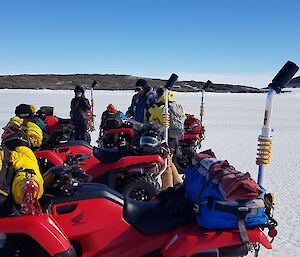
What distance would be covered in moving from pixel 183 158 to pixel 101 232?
5534mm

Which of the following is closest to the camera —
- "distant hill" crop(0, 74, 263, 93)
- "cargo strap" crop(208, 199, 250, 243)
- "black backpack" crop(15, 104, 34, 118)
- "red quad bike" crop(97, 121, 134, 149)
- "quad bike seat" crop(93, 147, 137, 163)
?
"cargo strap" crop(208, 199, 250, 243)

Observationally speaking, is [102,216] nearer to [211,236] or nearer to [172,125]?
[211,236]

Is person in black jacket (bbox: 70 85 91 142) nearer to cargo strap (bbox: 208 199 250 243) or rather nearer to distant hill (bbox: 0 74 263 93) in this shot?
cargo strap (bbox: 208 199 250 243)

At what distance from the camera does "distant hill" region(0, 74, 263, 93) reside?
200 ft

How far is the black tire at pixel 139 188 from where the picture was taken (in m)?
5.26

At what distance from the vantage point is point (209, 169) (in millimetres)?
3154

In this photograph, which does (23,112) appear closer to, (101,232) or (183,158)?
(183,158)

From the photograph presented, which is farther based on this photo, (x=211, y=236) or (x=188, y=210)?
(x=188, y=210)

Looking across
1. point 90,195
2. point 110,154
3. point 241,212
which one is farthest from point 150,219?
point 110,154

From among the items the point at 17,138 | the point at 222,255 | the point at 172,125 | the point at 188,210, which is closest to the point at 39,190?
the point at 17,138

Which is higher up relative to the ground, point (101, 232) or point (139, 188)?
point (101, 232)

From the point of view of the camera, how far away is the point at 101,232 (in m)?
2.98

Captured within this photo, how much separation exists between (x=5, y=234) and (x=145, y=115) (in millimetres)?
5703

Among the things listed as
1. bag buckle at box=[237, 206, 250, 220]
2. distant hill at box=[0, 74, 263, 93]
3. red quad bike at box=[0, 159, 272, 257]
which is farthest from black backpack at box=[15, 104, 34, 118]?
distant hill at box=[0, 74, 263, 93]
